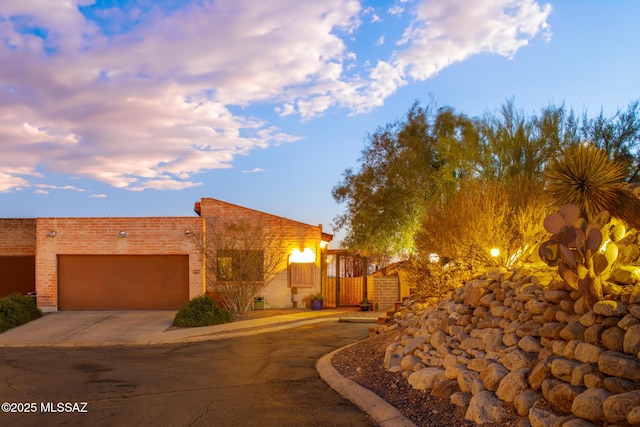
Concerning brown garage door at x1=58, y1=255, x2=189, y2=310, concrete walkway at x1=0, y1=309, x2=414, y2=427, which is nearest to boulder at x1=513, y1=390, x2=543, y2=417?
concrete walkway at x1=0, y1=309, x2=414, y2=427

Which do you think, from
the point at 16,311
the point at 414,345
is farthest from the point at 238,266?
the point at 414,345

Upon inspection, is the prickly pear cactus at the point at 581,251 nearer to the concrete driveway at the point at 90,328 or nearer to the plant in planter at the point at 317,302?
the concrete driveway at the point at 90,328

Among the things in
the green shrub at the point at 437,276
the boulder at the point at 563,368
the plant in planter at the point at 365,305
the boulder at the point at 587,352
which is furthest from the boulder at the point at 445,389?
the plant in planter at the point at 365,305

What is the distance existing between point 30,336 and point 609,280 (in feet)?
46.5

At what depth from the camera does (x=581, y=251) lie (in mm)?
6434

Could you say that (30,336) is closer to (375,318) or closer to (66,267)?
(66,267)

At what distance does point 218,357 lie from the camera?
1130 cm

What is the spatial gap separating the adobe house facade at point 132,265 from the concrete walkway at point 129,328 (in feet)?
3.29

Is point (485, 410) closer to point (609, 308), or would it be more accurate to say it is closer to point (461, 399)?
point (461, 399)

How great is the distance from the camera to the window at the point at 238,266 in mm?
19250

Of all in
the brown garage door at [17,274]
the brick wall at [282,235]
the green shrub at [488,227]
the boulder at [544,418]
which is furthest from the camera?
the brown garage door at [17,274]

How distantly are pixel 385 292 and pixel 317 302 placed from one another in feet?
8.11

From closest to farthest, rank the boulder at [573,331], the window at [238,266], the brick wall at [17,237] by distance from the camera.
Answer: the boulder at [573,331], the window at [238,266], the brick wall at [17,237]

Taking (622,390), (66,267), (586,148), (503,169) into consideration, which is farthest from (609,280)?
(66,267)
